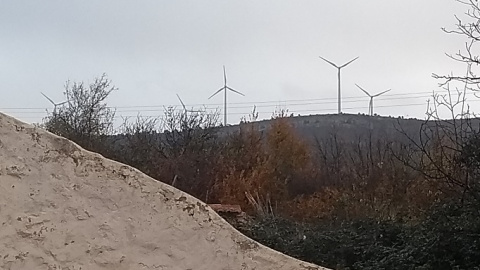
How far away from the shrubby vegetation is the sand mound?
5.80 meters

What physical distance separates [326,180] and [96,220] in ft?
84.2

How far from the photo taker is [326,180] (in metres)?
29.0

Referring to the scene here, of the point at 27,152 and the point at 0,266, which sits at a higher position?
the point at 27,152

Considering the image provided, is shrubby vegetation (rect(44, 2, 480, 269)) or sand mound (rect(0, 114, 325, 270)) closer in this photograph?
sand mound (rect(0, 114, 325, 270))

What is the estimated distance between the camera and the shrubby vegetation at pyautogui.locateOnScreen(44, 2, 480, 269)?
9.89 m

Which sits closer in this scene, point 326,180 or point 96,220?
point 96,220

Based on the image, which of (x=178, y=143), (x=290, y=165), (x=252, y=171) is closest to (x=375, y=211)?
(x=252, y=171)

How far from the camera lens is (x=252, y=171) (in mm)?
26234

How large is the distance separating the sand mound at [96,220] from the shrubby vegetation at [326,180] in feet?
Answer: 19.0

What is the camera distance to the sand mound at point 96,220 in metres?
3.75

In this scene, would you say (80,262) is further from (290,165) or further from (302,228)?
(290,165)

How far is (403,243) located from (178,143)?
1762cm

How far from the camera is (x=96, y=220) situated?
3857 mm

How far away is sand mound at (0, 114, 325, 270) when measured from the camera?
3.75 m
